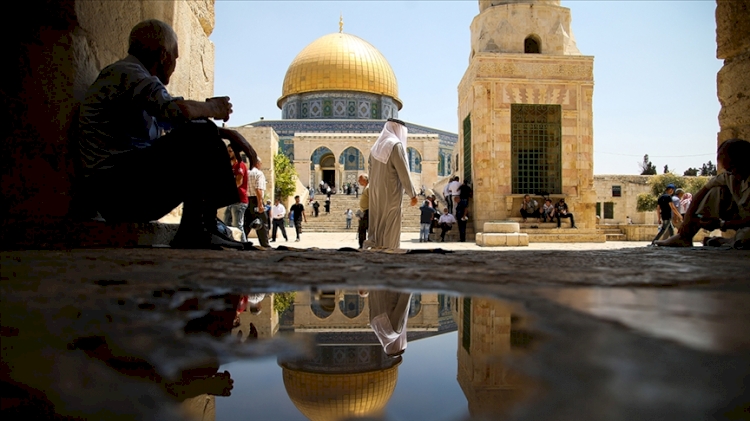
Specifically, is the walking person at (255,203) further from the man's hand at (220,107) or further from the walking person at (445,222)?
the walking person at (445,222)

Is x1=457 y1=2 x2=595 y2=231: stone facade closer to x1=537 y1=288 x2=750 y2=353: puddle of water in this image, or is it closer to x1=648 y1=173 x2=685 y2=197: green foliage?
x1=537 y1=288 x2=750 y2=353: puddle of water

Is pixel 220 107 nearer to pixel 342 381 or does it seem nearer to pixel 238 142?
pixel 238 142

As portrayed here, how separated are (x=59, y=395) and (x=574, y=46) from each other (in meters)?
14.1

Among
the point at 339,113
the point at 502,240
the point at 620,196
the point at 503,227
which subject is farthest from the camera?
the point at 339,113

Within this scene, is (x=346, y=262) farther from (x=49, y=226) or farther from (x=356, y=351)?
(x=49, y=226)

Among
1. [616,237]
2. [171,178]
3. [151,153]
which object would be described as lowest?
[616,237]

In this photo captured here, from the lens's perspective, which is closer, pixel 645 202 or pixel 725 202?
pixel 725 202

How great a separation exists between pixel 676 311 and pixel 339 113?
3408 cm

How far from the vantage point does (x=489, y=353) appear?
0.69 meters

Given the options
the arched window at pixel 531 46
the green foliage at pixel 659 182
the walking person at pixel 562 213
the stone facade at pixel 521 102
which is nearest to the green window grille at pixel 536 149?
the stone facade at pixel 521 102

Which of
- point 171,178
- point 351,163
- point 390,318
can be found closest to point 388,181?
point 171,178

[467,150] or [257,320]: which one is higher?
[467,150]

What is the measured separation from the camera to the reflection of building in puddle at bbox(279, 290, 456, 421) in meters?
0.54

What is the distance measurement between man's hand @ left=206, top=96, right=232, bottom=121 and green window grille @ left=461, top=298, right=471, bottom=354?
1787mm
